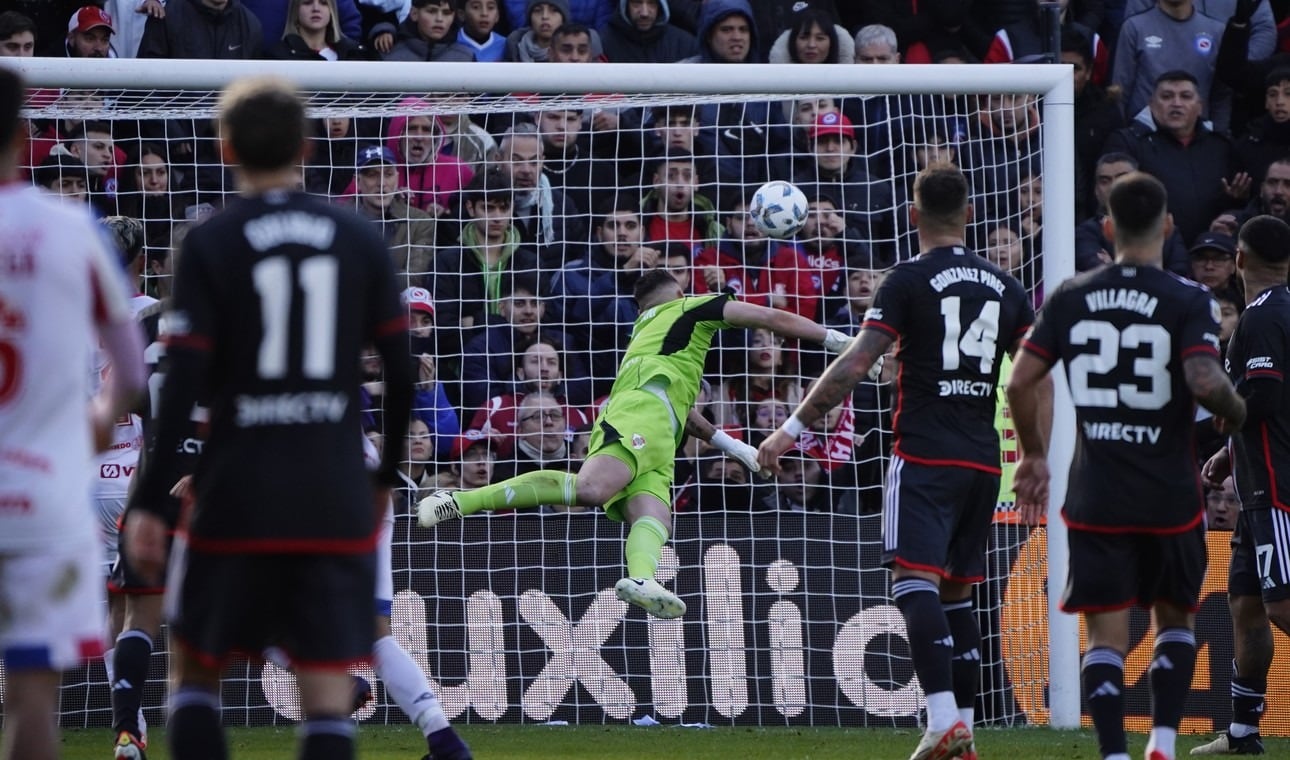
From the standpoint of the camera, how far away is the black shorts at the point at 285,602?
4.05m

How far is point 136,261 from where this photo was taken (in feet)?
24.8

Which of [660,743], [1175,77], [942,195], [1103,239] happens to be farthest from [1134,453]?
[1175,77]

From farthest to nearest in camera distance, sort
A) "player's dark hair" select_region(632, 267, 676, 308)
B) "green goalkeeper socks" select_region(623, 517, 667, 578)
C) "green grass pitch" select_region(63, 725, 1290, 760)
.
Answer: "player's dark hair" select_region(632, 267, 676, 308)
"green goalkeeper socks" select_region(623, 517, 667, 578)
"green grass pitch" select_region(63, 725, 1290, 760)

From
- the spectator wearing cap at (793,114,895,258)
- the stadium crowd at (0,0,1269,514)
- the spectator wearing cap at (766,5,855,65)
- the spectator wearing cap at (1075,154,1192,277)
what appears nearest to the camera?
the stadium crowd at (0,0,1269,514)

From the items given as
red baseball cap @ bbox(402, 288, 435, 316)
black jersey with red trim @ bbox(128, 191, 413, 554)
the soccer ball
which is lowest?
black jersey with red trim @ bbox(128, 191, 413, 554)

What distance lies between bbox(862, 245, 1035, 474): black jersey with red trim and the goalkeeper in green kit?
6.84 ft

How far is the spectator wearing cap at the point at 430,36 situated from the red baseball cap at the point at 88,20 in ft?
6.21

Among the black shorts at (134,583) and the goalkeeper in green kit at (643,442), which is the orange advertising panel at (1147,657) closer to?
the goalkeeper in green kit at (643,442)

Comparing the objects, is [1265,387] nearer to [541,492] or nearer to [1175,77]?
[541,492]

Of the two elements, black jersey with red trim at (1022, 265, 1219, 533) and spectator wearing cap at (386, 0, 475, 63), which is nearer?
black jersey with red trim at (1022, 265, 1219, 533)

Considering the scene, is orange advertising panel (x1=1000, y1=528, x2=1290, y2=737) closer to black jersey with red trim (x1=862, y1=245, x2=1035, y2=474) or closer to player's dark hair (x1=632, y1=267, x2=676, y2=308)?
player's dark hair (x1=632, y1=267, x2=676, y2=308)

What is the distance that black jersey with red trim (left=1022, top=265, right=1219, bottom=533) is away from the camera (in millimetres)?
5859

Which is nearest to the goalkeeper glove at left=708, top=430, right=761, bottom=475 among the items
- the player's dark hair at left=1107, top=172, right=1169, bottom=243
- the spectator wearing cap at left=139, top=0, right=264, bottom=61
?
the player's dark hair at left=1107, top=172, right=1169, bottom=243

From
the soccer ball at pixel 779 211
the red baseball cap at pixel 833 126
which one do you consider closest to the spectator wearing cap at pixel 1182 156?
the red baseball cap at pixel 833 126
